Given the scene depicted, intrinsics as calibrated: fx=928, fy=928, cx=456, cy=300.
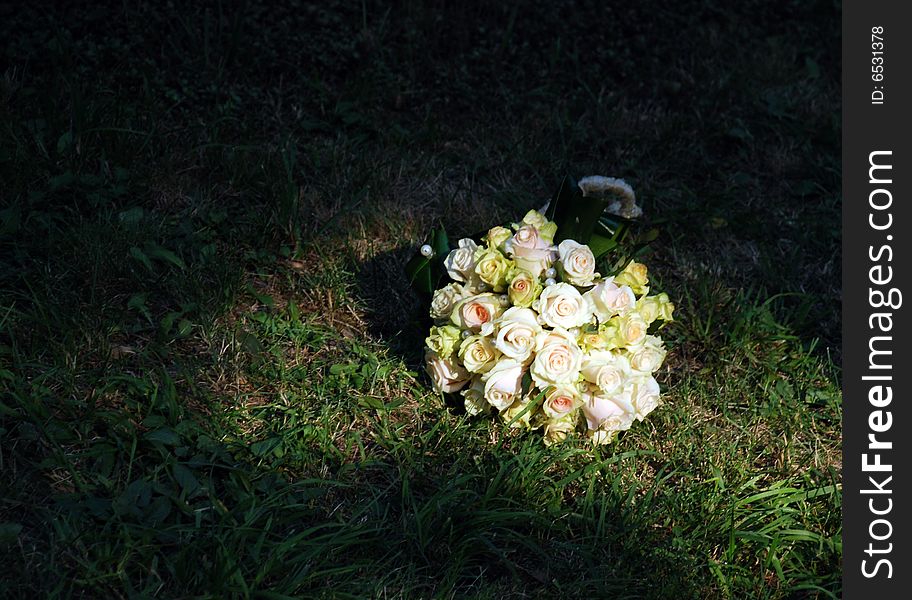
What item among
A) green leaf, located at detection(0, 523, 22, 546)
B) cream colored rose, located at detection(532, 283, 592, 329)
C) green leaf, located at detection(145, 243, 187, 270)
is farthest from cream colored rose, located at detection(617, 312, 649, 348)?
green leaf, located at detection(0, 523, 22, 546)

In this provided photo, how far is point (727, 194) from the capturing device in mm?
3350

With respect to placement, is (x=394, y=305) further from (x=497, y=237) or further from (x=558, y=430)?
(x=558, y=430)

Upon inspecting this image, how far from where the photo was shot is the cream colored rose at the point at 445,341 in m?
2.28

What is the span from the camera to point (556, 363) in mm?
2189

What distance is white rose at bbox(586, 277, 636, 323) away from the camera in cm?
228

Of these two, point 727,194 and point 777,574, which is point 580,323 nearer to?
point 777,574

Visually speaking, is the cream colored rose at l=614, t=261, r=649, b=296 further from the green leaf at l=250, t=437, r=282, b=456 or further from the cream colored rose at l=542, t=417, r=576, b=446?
the green leaf at l=250, t=437, r=282, b=456

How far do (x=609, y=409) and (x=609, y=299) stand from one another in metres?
0.27

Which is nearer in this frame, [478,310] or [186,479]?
[186,479]

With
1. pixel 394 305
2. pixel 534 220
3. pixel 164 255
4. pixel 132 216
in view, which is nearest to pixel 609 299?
pixel 534 220

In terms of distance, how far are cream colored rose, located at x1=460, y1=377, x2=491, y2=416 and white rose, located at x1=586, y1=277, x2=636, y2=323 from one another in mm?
345

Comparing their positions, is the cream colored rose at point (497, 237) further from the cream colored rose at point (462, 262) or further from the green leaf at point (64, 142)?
the green leaf at point (64, 142)

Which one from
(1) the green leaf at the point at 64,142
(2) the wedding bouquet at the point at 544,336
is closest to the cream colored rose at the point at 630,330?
(2) the wedding bouquet at the point at 544,336

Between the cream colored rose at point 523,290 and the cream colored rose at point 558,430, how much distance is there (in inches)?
12.2
